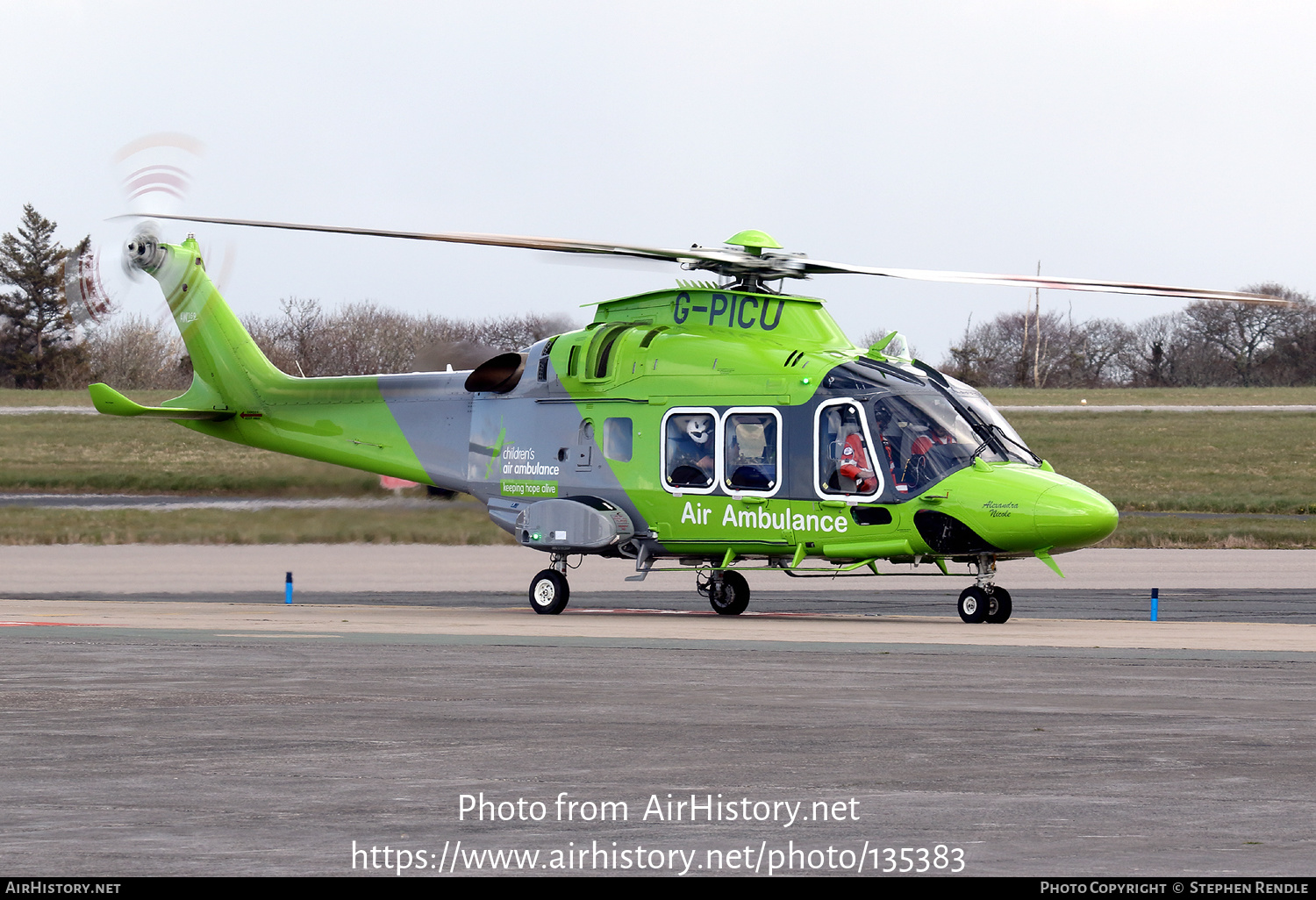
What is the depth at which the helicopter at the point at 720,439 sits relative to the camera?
773 inches

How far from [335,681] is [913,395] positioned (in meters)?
9.04

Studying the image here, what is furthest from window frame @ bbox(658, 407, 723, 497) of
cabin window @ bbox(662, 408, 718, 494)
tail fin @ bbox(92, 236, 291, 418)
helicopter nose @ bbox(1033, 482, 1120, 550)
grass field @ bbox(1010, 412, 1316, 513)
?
grass field @ bbox(1010, 412, 1316, 513)

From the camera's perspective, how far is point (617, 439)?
2234 cm

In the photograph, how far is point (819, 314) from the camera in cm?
2186

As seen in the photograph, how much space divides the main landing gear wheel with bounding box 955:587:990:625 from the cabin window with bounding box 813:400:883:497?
5.96 ft

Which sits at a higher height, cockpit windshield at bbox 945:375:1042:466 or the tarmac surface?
cockpit windshield at bbox 945:375:1042:466

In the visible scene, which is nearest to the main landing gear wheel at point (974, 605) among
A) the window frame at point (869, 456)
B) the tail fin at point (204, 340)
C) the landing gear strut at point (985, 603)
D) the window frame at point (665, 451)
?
the landing gear strut at point (985, 603)

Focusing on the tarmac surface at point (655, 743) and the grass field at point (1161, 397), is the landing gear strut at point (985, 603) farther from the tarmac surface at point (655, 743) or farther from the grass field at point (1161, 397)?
the grass field at point (1161, 397)

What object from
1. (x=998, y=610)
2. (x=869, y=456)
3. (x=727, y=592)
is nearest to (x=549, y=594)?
(x=727, y=592)

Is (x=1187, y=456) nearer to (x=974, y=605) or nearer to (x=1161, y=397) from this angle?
(x=1161, y=397)

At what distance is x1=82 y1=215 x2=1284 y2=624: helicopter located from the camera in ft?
64.4

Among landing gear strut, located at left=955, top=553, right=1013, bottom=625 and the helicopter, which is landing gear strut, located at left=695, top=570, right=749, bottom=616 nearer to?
the helicopter

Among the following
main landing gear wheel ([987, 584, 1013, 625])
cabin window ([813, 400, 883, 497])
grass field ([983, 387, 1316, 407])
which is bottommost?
main landing gear wheel ([987, 584, 1013, 625])

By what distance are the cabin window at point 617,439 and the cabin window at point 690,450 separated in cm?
61
